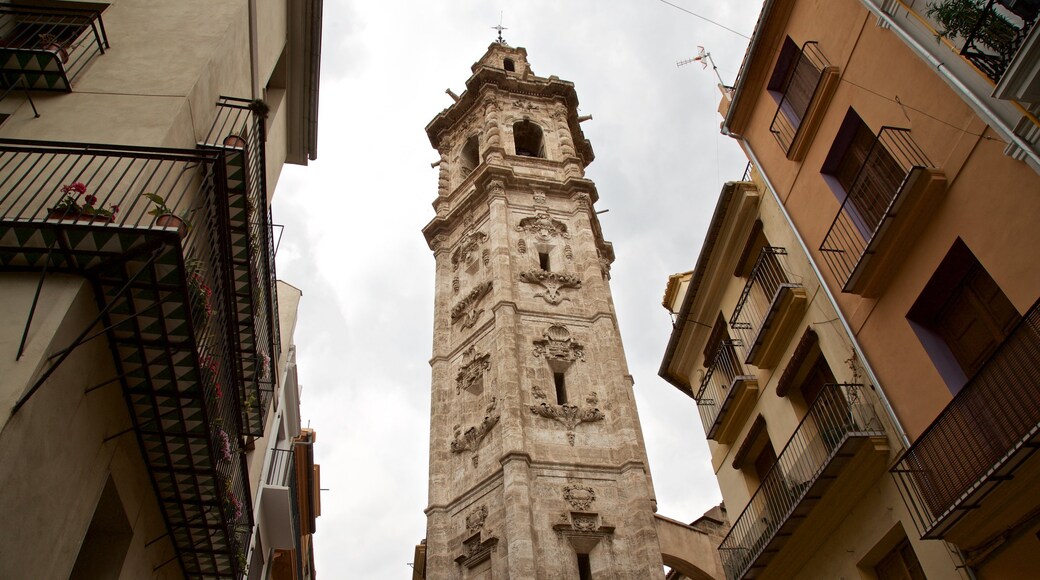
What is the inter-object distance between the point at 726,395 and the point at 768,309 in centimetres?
197

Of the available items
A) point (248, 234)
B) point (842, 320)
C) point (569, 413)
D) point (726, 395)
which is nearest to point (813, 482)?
point (842, 320)

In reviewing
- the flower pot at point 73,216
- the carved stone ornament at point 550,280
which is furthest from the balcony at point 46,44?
the carved stone ornament at point 550,280

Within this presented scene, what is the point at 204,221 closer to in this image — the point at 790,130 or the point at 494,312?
the point at 790,130

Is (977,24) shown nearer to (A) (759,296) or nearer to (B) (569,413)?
(A) (759,296)

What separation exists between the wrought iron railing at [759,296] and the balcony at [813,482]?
152cm

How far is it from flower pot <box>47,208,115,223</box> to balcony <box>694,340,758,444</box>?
838 cm

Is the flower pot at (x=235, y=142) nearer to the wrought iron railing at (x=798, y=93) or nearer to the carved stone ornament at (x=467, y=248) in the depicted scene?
the wrought iron railing at (x=798, y=93)

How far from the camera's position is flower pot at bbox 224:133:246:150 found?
6.89 meters

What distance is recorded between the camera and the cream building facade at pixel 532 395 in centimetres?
1558

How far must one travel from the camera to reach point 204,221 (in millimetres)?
6965

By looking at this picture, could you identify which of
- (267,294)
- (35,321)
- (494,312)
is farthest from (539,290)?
(35,321)

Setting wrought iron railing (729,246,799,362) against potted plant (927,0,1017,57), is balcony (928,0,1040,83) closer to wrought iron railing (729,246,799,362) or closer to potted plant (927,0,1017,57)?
potted plant (927,0,1017,57)

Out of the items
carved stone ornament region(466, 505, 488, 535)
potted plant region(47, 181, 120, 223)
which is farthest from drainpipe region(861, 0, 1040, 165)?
carved stone ornament region(466, 505, 488, 535)

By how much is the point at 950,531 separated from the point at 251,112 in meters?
7.66
